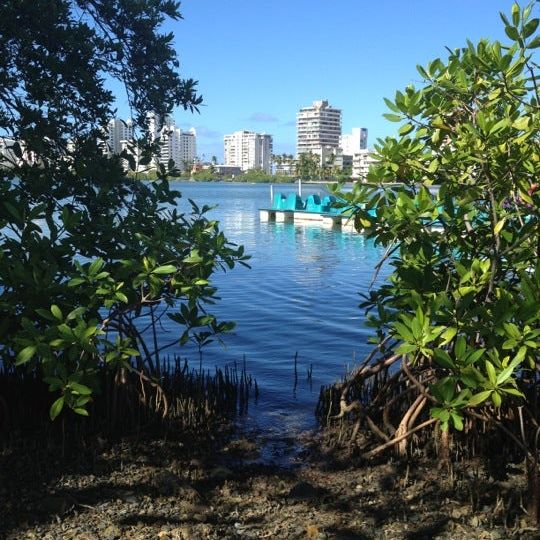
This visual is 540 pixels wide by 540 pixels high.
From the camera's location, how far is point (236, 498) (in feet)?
14.7

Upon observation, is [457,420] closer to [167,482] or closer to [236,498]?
[236,498]

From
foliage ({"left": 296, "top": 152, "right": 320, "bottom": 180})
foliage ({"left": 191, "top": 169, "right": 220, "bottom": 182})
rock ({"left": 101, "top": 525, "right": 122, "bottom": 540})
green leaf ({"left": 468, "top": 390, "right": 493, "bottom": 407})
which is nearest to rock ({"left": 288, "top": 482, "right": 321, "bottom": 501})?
rock ({"left": 101, "top": 525, "right": 122, "bottom": 540})

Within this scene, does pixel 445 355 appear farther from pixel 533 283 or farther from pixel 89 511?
pixel 89 511

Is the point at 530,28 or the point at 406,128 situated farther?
the point at 406,128

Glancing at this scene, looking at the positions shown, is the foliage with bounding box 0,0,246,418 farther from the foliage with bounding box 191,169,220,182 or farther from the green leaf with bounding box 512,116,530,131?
the foliage with bounding box 191,169,220,182

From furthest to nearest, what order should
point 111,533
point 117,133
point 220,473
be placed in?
point 117,133
point 220,473
point 111,533

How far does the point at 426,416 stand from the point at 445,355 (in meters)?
1.70

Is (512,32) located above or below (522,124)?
above

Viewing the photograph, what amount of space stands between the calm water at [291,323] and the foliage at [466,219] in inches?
95.8

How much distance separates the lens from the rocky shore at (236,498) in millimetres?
3963

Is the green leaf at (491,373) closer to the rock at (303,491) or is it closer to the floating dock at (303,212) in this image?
the rock at (303,491)

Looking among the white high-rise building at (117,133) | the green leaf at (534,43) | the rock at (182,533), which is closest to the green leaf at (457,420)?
the rock at (182,533)

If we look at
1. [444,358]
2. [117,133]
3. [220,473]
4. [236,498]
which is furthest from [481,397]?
[117,133]

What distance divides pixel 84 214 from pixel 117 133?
3.70 feet
